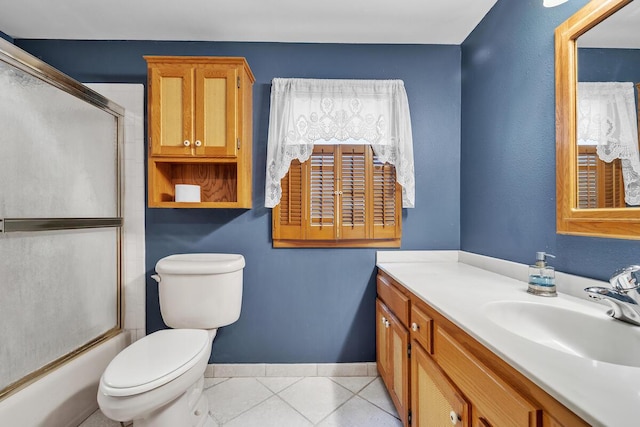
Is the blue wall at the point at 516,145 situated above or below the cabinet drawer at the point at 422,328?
above

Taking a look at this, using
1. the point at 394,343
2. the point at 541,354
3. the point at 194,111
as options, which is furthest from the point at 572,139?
the point at 194,111

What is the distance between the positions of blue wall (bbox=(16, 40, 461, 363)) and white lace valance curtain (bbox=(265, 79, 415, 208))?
0.14m

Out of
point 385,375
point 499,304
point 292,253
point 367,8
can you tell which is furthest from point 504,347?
point 367,8

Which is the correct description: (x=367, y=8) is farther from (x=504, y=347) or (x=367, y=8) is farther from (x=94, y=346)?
(x=94, y=346)

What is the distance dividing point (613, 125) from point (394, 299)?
1.11 metres

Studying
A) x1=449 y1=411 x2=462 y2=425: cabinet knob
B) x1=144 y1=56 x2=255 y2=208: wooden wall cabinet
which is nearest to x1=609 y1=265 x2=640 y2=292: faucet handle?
x1=449 y1=411 x2=462 y2=425: cabinet knob

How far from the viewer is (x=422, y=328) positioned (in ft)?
3.85

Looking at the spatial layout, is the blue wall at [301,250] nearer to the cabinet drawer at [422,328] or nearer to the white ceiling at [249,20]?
the white ceiling at [249,20]

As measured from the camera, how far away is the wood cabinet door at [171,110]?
1675 millimetres

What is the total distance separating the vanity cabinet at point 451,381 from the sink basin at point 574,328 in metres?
0.18

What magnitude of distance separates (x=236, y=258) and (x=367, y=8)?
1642mm

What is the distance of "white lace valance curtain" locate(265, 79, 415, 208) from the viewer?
181 cm

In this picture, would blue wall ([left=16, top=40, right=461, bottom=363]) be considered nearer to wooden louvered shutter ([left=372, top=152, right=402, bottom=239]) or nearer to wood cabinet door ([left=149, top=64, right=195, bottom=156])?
wooden louvered shutter ([left=372, top=152, right=402, bottom=239])

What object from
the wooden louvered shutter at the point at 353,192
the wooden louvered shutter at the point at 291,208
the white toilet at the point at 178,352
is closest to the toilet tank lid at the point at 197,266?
the white toilet at the point at 178,352
